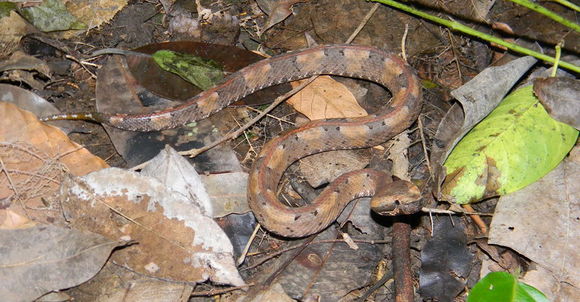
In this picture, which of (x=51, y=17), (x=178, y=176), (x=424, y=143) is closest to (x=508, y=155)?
(x=424, y=143)

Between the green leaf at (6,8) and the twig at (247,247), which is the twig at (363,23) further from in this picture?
the green leaf at (6,8)

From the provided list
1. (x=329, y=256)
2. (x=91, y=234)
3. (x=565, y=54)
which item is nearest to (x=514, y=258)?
(x=329, y=256)

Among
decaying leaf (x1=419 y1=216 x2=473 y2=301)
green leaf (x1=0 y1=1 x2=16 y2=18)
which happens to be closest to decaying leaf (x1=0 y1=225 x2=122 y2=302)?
decaying leaf (x1=419 y1=216 x2=473 y2=301)

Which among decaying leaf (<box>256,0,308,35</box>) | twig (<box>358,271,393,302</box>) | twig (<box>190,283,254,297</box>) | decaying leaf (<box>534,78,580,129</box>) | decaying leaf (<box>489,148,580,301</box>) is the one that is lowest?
twig (<box>358,271,393,302</box>)

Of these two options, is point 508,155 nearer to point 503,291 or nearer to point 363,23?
point 503,291

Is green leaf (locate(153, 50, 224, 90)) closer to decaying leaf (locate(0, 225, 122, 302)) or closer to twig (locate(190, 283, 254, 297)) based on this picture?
decaying leaf (locate(0, 225, 122, 302))
